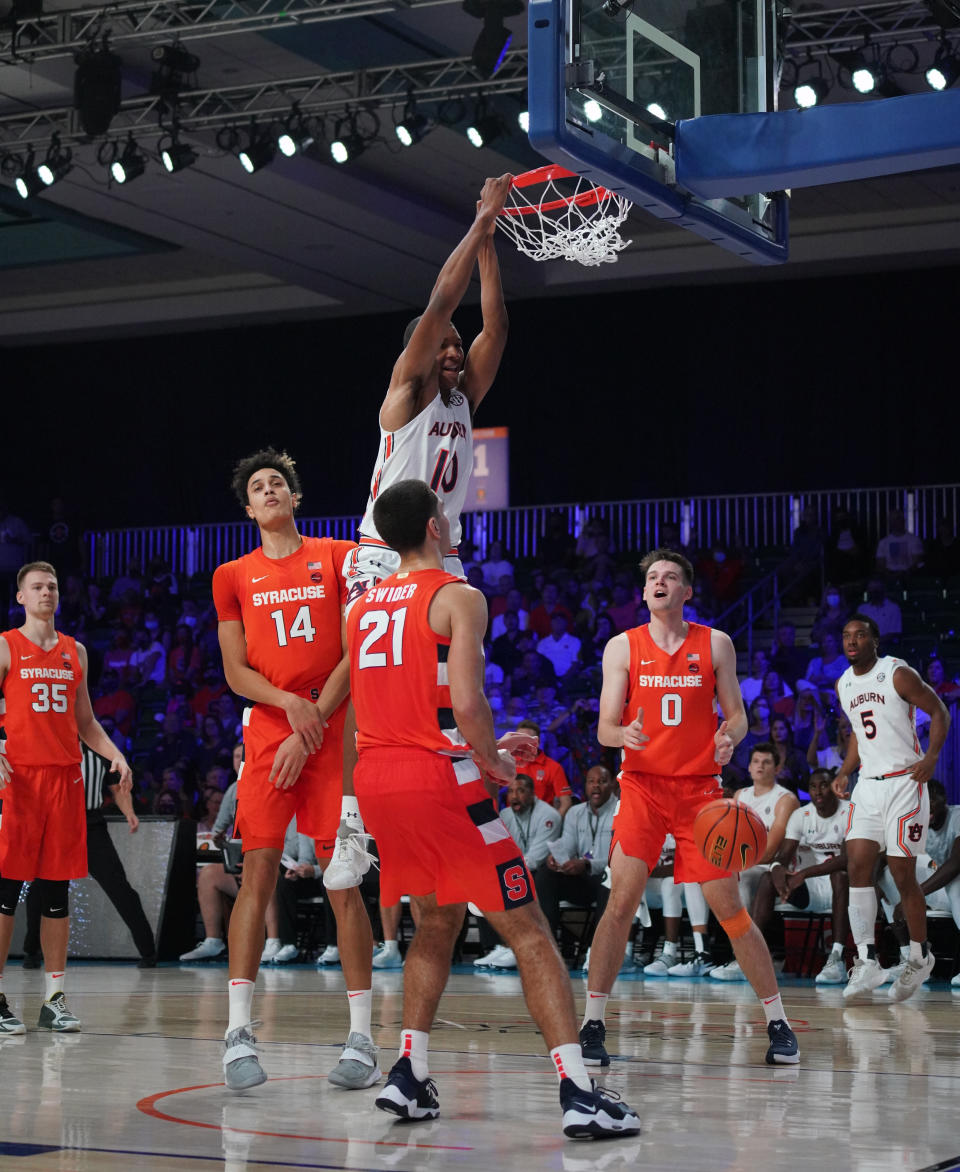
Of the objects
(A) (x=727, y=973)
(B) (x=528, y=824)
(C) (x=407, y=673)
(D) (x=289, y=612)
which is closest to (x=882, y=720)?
(A) (x=727, y=973)

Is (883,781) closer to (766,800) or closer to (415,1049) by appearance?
(766,800)

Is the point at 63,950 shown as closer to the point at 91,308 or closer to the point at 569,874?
the point at 569,874

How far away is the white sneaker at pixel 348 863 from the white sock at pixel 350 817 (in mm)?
30

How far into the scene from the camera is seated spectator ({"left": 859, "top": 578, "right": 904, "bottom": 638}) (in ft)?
57.8

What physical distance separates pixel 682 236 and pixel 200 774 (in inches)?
361

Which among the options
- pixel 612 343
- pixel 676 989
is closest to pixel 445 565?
pixel 676 989

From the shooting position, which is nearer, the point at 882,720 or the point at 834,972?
the point at 882,720

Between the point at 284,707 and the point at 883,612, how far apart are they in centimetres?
1262

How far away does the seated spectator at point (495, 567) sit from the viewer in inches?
816

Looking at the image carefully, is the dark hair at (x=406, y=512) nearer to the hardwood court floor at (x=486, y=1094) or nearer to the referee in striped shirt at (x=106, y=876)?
the hardwood court floor at (x=486, y=1094)

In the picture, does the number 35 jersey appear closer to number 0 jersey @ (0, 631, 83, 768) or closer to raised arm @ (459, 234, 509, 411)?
raised arm @ (459, 234, 509, 411)

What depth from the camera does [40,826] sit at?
26.7 feet

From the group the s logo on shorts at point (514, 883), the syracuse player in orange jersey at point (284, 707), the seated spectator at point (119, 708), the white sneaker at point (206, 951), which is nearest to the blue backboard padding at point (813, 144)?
the syracuse player in orange jersey at point (284, 707)

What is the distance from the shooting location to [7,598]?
23281 mm
